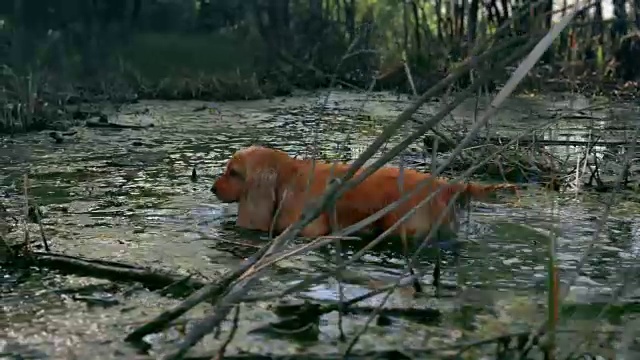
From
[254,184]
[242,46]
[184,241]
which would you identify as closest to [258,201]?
[254,184]

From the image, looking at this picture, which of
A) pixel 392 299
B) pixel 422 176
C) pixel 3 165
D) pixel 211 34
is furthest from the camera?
pixel 211 34

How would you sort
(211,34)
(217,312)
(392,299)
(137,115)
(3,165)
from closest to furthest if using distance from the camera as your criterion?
1. (217,312)
2. (392,299)
3. (3,165)
4. (137,115)
5. (211,34)

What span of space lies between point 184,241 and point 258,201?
0.48 meters

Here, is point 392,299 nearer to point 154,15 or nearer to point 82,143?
point 82,143

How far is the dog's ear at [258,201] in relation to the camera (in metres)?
4.05

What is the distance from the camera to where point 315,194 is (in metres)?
3.87

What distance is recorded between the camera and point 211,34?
1362 centimetres

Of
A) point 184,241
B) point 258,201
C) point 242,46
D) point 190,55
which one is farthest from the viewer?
point 242,46

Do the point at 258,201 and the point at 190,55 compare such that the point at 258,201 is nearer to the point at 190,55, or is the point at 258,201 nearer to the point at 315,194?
the point at 315,194

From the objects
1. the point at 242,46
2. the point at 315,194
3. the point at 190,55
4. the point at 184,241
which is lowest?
the point at 184,241

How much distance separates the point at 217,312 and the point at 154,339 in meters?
0.44

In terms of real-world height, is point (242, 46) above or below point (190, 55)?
above

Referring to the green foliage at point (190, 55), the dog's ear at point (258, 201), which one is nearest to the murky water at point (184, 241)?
the dog's ear at point (258, 201)

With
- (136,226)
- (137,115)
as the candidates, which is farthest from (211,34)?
(136,226)
